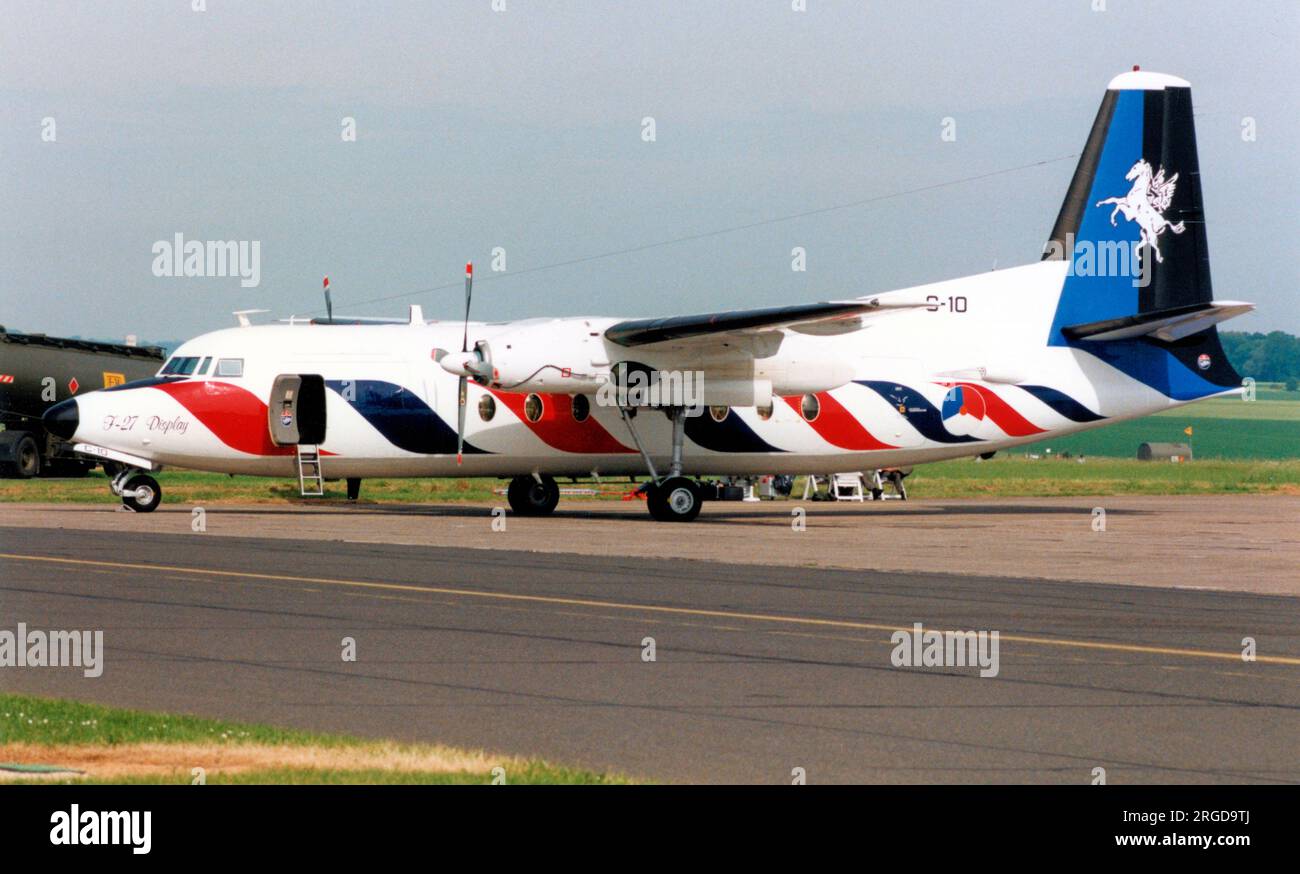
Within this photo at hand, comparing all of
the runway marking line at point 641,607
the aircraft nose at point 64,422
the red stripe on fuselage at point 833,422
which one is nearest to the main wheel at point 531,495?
the red stripe on fuselage at point 833,422

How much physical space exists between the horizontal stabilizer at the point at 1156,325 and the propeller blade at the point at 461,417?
12.0 meters

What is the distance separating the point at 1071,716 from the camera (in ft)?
31.6

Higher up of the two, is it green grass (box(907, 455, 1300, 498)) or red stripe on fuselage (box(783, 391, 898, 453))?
red stripe on fuselage (box(783, 391, 898, 453))

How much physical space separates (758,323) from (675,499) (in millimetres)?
4000

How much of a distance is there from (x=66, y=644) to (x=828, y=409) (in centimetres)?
1944

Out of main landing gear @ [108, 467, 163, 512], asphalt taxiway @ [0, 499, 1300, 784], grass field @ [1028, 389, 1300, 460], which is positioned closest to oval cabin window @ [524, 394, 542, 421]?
main landing gear @ [108, 467, 163, 512]

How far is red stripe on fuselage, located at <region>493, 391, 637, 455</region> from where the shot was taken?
28.6 meters

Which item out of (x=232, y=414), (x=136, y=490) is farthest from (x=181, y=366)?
(x=136, y=490)

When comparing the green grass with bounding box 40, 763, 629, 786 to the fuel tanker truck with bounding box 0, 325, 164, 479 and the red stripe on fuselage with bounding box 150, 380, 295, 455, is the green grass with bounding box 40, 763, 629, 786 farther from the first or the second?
the fuel tanker truck with bounding box 0, 325, 164, 479

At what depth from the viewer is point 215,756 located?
845 cm

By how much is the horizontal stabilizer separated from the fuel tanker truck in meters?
28.2

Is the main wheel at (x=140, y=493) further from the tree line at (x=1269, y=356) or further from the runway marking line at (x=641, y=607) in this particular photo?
the tree line at (x=1269, y=356)
